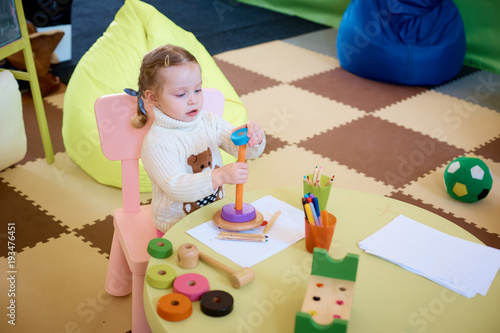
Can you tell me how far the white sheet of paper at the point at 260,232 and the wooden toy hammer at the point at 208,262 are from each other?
48mm

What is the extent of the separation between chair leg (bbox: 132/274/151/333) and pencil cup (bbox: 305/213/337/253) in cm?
45

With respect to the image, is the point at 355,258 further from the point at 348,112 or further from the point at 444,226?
the point at 348,112

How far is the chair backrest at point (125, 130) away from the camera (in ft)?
4.77

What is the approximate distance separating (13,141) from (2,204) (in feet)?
0.86

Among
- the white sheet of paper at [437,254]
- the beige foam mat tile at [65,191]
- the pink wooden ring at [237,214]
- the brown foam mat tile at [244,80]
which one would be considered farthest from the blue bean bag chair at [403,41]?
the pink wooden ring at [237,214]

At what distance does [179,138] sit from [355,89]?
81.1 inches

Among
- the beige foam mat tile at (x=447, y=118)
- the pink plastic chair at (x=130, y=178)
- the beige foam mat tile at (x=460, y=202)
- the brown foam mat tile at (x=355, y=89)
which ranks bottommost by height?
the brown foam mat tile at (x=355, y=89)

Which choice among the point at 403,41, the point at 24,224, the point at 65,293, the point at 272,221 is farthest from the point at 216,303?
the point at 403,41

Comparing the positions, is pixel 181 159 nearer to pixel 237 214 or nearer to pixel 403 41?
pixel 237 214

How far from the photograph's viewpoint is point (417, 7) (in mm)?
3498

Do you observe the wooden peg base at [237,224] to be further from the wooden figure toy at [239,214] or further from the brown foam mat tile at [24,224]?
the brown foam mat tile at [24,224]

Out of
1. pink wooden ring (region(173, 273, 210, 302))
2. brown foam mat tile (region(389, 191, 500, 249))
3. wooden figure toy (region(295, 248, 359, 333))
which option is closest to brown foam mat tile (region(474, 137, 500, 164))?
brown foam mat tile (region(389, 191, 500, 249))

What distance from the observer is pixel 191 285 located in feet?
3.54

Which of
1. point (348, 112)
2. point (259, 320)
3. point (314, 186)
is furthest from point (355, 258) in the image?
point (348, 112)
